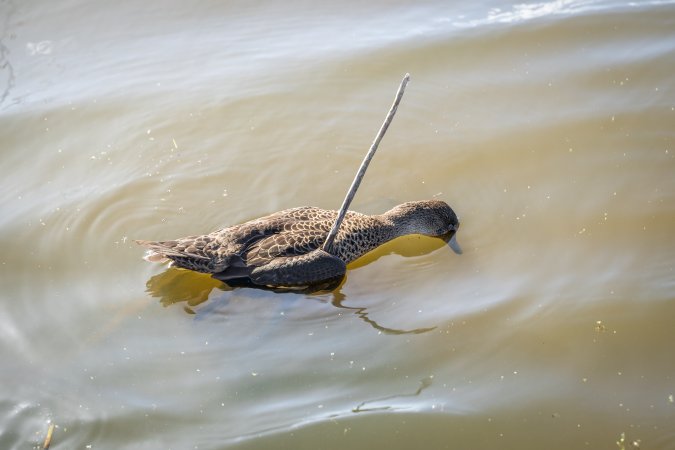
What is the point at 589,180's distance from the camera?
685 centimetres

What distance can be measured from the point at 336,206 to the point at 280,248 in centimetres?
117

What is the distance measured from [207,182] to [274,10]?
3.55 m

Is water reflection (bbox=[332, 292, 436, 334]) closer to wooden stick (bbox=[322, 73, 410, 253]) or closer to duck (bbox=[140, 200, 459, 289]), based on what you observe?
duck (bbox=[140, 200, 459, 289])

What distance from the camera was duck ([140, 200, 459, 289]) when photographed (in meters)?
5.80

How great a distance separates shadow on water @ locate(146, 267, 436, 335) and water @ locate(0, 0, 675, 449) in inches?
1.0

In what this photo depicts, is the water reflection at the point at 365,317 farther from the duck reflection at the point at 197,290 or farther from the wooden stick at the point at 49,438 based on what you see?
the wooden stick at the point at 49,438

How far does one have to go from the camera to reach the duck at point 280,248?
229 inches

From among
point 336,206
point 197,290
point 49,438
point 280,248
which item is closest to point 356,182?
point 280,248

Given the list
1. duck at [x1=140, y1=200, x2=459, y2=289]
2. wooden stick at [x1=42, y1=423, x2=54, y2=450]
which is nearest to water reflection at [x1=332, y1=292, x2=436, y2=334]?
duck at [x1=140, y1=200, x2=459, y2=289]

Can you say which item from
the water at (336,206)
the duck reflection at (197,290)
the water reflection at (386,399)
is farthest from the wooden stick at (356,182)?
the water reflection at (386,399)

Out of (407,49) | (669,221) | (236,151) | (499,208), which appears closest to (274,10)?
(407,49)

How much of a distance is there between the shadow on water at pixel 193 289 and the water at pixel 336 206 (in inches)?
1.0

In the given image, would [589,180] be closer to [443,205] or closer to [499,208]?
[499,208]

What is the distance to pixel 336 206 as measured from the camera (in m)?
6.91
